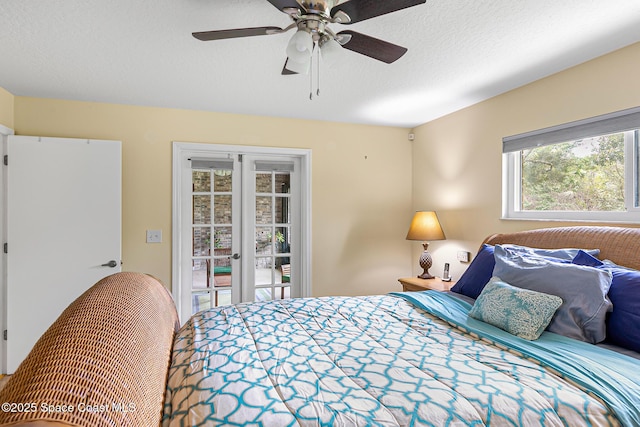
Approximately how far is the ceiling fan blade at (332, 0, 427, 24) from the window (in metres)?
1.75

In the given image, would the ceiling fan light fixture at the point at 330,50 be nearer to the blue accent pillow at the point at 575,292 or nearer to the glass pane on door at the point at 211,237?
the blue accent pillow at the point at 575,292

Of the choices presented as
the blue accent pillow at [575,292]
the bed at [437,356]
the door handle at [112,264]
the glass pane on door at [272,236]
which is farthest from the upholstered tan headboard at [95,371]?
the glass pane on door at [272,236]

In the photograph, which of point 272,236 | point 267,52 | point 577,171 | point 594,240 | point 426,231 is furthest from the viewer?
point 272,236

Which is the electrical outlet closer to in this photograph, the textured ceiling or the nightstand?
the nightstand

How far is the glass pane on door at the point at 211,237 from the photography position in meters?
3.66

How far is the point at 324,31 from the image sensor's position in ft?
5.49

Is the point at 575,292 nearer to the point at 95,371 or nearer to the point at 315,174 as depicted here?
the point at 95,371

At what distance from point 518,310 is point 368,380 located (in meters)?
0.91

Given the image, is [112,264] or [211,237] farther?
[211,237]

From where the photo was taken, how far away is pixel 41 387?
71 centimetres

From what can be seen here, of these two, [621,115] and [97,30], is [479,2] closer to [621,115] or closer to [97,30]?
[621,115]

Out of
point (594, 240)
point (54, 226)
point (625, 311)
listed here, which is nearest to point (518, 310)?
point (625, 311)

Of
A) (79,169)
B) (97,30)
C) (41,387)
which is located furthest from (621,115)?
(79,169)

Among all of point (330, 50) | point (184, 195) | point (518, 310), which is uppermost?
point (330, 50)
